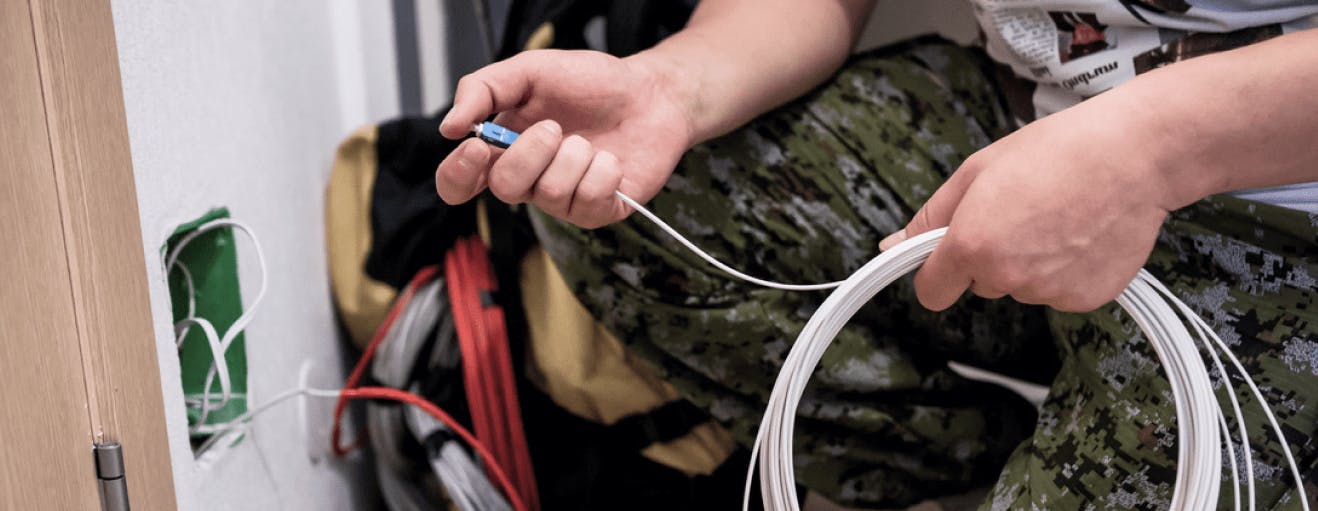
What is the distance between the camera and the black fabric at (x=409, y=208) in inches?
40.3

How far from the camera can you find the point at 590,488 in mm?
963

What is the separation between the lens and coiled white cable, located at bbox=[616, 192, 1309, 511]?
597mm

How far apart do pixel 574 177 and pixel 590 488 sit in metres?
0.48

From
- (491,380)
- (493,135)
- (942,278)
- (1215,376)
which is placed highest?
(493,135)

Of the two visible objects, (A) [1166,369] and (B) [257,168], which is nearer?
(A) [1166,369]

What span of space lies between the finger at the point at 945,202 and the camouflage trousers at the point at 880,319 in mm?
195

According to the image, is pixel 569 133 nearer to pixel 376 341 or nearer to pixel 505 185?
pixel 505 185

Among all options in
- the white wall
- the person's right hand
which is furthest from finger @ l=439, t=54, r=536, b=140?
the white wall

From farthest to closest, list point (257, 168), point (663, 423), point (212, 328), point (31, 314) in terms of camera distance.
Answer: point (663, 423) < point (257, 168) < point (212, 328) < point (31, 314)

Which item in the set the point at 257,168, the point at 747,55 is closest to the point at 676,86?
the point at 747,55

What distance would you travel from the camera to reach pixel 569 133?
669 millimetres

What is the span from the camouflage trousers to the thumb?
0.19 meters

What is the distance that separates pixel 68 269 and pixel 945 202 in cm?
51

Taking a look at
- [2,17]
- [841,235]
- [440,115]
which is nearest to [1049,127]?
[841,235]
